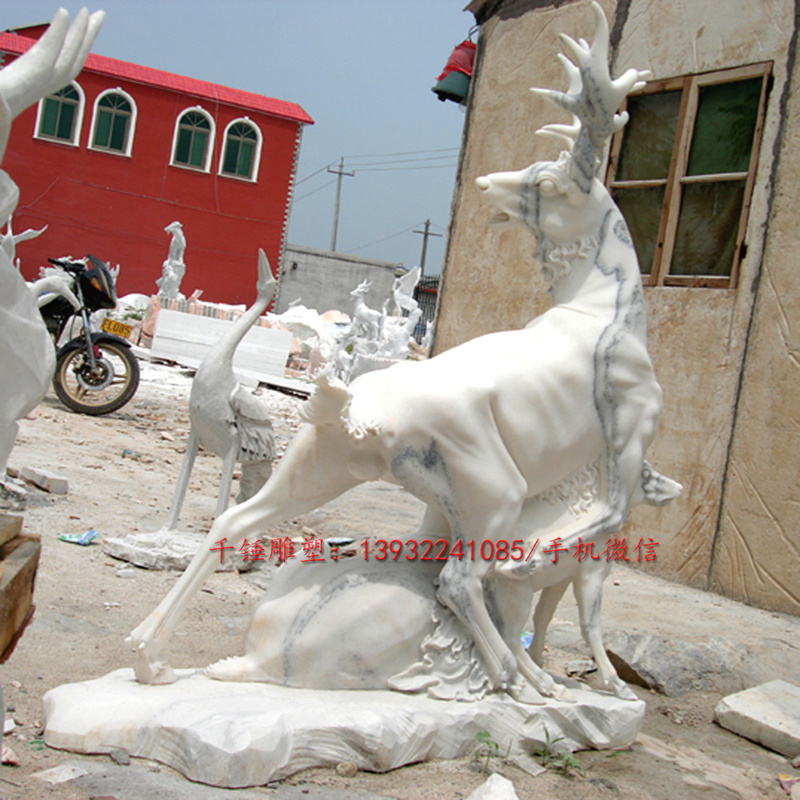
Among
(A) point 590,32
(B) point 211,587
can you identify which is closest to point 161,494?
(B) point 211,587

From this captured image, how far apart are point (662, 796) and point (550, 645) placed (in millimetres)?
1614

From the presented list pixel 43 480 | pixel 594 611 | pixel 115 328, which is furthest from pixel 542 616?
pixel 115 328

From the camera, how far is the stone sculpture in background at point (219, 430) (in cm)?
445

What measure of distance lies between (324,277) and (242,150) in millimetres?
4949

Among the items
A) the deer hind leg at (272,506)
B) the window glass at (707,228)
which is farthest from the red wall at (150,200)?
the deer hind leg at (272,506)

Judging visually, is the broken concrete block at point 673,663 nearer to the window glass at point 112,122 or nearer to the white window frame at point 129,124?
the white window frame at point 129,124

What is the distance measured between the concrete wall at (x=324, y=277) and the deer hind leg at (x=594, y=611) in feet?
76.3

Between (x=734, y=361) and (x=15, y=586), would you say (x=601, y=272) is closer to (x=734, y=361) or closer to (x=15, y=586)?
(x=15, y=586)

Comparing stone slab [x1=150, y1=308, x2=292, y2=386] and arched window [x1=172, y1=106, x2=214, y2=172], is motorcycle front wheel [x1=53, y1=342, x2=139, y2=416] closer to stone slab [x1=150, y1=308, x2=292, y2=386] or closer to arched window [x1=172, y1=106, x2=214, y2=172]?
stone slab [x1=150, y1=308, x2=292, y2=386]

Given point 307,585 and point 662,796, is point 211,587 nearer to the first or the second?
point 307,585

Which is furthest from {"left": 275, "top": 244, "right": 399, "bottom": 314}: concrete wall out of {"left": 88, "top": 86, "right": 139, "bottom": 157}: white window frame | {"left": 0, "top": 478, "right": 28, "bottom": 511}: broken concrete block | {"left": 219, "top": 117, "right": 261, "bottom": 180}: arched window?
{"left": 0, "top": 478, "right": 28, "bottom": 511}: broken concrete block

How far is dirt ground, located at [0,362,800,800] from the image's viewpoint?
7.72 feet

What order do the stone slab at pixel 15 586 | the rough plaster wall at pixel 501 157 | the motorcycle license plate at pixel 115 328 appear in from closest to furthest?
the stone slab at pixel 15 586
the rough plaster wall at pixel 501 157
the motorcycle license plate at pixel 115 328

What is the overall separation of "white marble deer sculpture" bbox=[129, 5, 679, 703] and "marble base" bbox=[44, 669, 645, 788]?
4.2 inches
